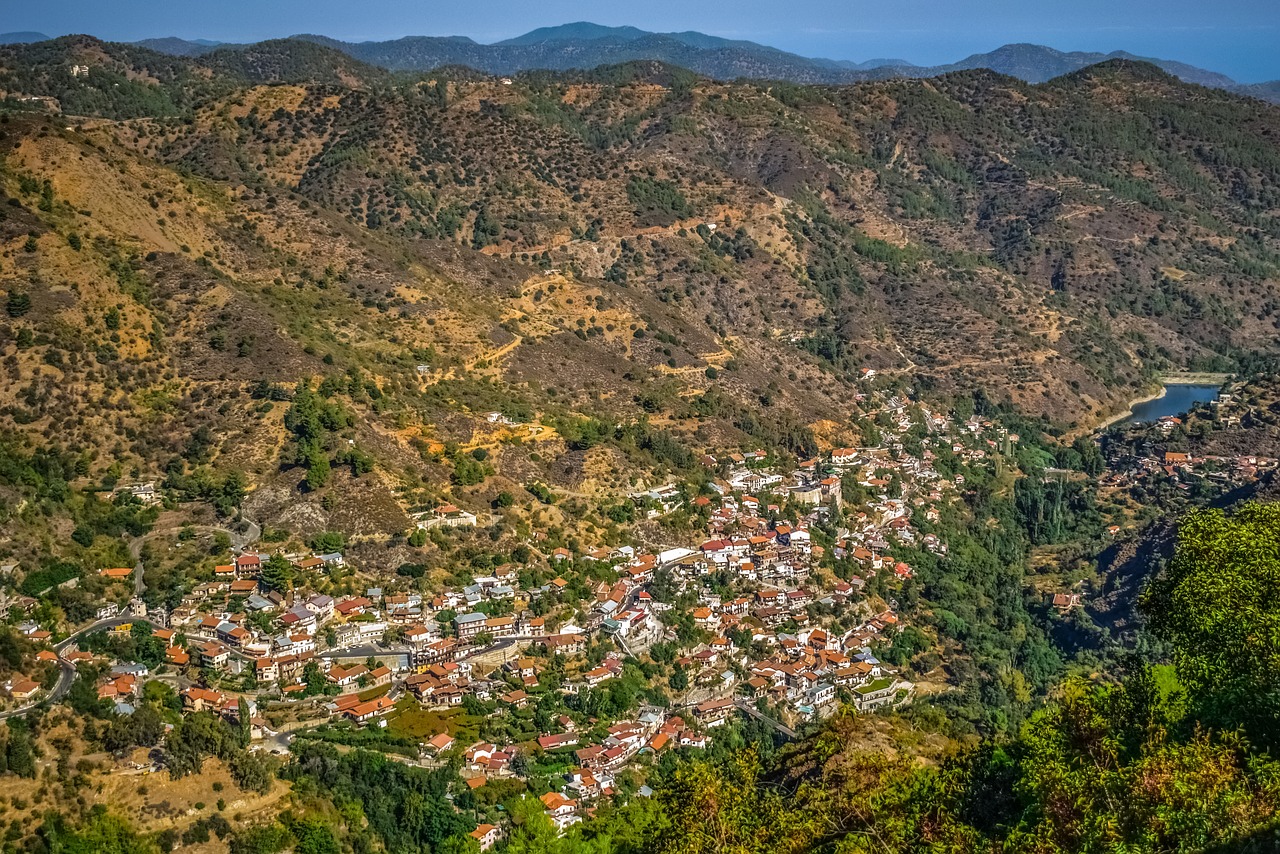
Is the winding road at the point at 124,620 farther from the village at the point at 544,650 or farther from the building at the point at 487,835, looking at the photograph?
the building at the point at 487,835

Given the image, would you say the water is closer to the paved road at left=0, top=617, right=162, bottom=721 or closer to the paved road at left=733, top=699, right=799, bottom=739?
the paved road at left=733, top=699, right=799, bottom=739

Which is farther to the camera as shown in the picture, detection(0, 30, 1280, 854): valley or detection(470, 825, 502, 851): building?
detection(470, 825, 502, 851): building

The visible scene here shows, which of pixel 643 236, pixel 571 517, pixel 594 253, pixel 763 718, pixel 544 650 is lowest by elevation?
pixel 763 718

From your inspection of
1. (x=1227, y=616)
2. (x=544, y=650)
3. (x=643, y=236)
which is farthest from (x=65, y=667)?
(x=643, y=236)

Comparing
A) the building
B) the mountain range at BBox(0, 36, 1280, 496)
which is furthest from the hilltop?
the building

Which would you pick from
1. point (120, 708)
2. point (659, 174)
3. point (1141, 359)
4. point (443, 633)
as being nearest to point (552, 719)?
point (443, 633)

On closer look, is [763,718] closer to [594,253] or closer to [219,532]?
[219,532]
